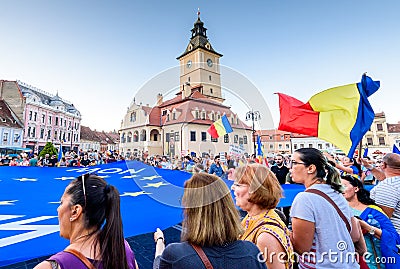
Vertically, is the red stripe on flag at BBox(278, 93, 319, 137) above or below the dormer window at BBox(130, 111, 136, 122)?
below

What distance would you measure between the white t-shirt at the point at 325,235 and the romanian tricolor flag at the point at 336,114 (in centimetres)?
301

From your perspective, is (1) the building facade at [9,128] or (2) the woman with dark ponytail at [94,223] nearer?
(2) the woman with dark ponytail at [94,223]

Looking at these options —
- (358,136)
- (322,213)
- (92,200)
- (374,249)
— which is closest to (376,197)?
(374,249)

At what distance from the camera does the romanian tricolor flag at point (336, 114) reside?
450 cm

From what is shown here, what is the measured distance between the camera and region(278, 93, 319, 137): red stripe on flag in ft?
16.7

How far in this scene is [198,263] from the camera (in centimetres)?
118

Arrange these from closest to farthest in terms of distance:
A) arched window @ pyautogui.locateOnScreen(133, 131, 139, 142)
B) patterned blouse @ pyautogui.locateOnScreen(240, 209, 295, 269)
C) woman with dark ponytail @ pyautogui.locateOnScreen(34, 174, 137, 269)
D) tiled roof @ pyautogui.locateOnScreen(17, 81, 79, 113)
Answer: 1. woman with dark ponytail @ pyautogui.locateOnScreen(34, 174, 137, 269)
2. patterned blouse @ pyautogui.locateOnScreen(240, 209, 295, 269)
3. arched window @ pyautogui.locateOnScreen(133, 131, 139, 142)
4. tiled roof @ pyautogui.locateOnScreen(17, 81, 79, 113)

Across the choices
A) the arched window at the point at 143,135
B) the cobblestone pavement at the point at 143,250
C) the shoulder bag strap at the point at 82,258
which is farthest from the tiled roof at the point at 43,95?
the shoulder bag strap at the point at 82,258

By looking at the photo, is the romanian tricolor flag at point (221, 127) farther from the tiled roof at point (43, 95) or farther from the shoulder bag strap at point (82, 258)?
the tiled roof at point (43, 95)

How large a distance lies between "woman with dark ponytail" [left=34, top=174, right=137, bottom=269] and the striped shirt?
2993 mm

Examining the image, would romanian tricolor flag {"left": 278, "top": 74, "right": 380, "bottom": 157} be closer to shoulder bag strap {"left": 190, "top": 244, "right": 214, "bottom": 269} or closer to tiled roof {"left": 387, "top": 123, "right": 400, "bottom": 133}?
shoulder bag strap {"left": 190, "top": 244, "right": 214, "bottom": 269}

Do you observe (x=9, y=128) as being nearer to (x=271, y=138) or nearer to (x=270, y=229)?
(x=271, y=138)

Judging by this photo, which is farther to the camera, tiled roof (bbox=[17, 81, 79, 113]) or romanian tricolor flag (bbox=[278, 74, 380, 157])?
tiled roof (bbox=[17, 81, 79, 113])

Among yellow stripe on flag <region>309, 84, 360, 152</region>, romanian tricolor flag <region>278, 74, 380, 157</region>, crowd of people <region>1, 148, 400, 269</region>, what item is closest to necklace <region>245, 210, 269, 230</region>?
crowd of people <region>1, 148, 400, 269</region>
